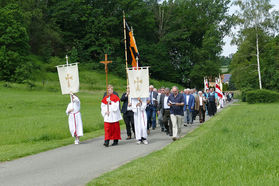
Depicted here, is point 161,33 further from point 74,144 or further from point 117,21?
point 74,144

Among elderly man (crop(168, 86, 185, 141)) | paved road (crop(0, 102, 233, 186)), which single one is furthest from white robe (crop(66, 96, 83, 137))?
elderly man (crop(168, 86, 185, 141))

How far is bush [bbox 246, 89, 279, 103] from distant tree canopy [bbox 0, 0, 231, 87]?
2053cm

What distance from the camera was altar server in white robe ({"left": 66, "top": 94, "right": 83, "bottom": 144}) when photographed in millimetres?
13406

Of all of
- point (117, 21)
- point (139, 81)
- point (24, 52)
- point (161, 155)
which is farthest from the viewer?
point (117, 21)

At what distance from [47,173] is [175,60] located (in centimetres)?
7011

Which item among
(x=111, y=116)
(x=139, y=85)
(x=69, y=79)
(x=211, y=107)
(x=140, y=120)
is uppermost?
(x=69, y=79)

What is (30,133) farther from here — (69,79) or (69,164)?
(69,164)

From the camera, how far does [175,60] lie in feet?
253

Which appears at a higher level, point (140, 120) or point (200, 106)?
point (140, 120)

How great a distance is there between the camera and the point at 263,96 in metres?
47.5

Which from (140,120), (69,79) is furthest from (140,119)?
(69,79)

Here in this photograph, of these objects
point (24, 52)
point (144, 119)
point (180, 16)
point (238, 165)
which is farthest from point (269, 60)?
point (238, 165)

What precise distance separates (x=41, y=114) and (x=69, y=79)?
15.0 m

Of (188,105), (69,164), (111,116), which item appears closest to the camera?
(69,164)
